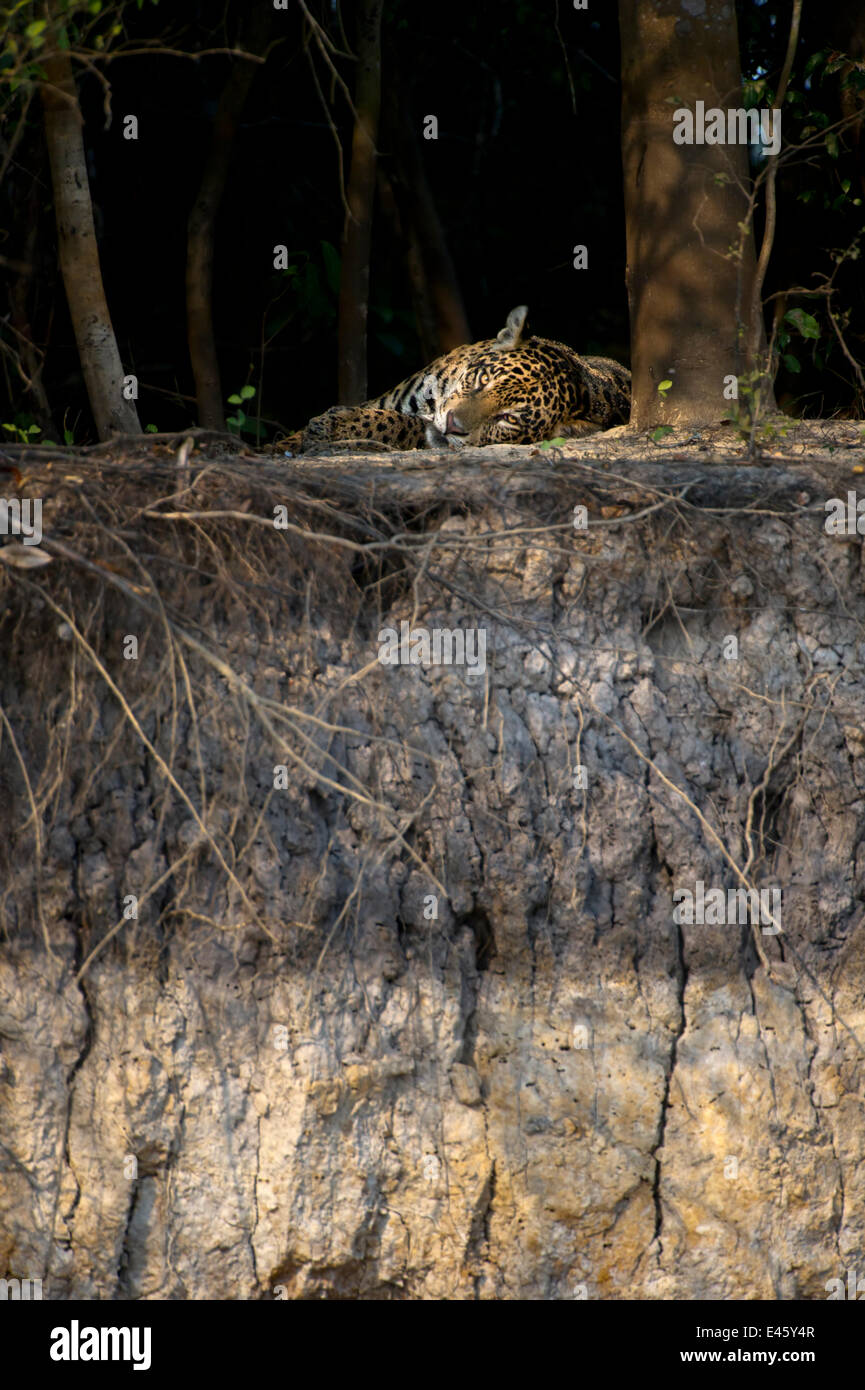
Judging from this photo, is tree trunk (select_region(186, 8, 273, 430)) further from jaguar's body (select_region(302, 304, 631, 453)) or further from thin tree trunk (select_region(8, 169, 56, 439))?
jaguar's body (select_region(302, 304, 631, 453))

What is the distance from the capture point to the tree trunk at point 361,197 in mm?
6312

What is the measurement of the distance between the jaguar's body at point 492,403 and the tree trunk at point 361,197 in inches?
16.5

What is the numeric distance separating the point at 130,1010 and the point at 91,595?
125 cm

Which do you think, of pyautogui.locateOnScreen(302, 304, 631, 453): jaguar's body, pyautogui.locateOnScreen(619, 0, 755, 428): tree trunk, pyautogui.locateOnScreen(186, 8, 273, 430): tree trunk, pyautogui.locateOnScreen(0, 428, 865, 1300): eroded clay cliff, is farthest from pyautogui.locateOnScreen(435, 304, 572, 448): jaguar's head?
pyautogui.locateOnScreen(0, 428, 865, 1300): eroded clay cliff

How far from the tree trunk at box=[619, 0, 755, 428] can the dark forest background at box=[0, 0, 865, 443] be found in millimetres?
1194

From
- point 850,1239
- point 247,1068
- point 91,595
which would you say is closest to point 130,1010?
point 247,1068

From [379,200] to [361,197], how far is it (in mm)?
1699

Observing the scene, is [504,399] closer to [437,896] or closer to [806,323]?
[806,323]

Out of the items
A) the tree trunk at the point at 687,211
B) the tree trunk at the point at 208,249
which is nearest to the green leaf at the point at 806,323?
the tree trunk at the point at 687,211

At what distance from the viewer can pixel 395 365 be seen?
8445 millimetres

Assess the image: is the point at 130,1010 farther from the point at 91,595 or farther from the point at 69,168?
the point at 69,168

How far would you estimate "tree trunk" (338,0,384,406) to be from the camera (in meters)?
6.31

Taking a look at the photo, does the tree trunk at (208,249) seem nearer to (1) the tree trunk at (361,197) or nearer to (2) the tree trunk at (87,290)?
(1) the tree trunk at (361,197)

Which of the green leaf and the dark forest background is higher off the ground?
the dark forest background
